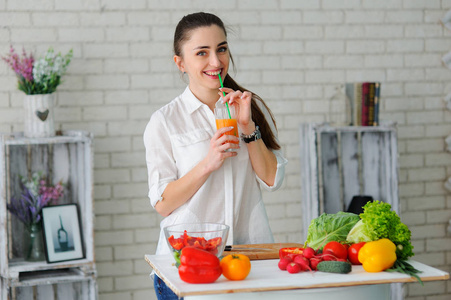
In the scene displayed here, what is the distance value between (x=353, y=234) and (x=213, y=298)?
1.79 feet

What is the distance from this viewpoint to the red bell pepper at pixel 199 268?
186cm

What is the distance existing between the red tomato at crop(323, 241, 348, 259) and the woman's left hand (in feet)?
2.26

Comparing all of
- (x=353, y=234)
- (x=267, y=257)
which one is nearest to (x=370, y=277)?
(x=353, y=234)

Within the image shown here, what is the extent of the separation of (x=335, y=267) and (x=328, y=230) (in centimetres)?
Answer: 27

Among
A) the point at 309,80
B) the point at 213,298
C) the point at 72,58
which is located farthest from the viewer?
the point at 309,80

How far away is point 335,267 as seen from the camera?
1951 mm

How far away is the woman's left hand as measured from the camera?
2.54m

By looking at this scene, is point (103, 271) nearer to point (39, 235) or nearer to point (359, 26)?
point (39, 235)

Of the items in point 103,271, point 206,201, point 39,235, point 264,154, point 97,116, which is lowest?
point 103,271

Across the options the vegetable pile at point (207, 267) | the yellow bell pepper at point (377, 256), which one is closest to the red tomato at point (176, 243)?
the vegetable pile at point (207, 267)

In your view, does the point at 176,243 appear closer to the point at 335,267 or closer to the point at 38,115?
the point at 335,267

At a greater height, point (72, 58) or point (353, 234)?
point (72, 58)

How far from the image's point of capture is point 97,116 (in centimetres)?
409

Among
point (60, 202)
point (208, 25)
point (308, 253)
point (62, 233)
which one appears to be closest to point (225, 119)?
point (208, 25)
